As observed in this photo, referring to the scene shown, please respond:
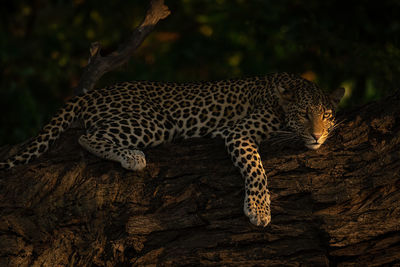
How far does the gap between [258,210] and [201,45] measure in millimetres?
10623

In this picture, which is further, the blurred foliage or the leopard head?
the blurred foliage

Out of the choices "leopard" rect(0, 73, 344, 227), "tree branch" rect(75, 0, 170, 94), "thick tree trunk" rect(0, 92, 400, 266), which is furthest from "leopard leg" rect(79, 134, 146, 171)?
"tree branch" rect(75, 0, 170, 94)

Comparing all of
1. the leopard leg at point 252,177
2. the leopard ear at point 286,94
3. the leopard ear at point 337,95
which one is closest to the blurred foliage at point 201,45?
the leopard ear at point 337,95

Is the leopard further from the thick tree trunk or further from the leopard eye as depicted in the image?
the thick tree trunk

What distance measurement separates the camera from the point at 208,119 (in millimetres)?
8125

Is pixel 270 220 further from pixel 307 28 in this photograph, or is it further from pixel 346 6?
pixel 346 6

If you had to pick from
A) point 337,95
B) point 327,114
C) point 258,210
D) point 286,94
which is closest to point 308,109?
point 327,114

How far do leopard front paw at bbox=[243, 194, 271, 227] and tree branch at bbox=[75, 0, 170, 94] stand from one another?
142 inches

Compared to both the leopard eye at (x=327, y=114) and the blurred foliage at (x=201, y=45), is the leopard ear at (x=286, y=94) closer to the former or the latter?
the leopard eye at (x=327, y=114)

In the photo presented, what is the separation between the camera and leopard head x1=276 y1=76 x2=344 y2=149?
22.5 feet

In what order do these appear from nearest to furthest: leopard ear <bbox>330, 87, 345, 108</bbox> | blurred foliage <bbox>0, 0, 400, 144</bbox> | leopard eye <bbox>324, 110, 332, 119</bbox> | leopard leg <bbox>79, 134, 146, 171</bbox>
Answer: leopard leg <bbox>79, 134, 146, 171</bbox>
leopard eye <bbox>324, 110, 332, 119</bbox>
leopard ear <bbox>330, 87, 345, 108</bbox>
blurred foliage <bbox>0, 0, 400, 144</bbox>

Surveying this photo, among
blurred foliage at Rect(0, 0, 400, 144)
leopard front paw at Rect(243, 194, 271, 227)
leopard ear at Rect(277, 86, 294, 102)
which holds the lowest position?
blurred foliage at Rect(0, 0, 400, 144)

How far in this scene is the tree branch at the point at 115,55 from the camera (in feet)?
28.9

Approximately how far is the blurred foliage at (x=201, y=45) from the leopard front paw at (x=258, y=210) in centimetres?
580
